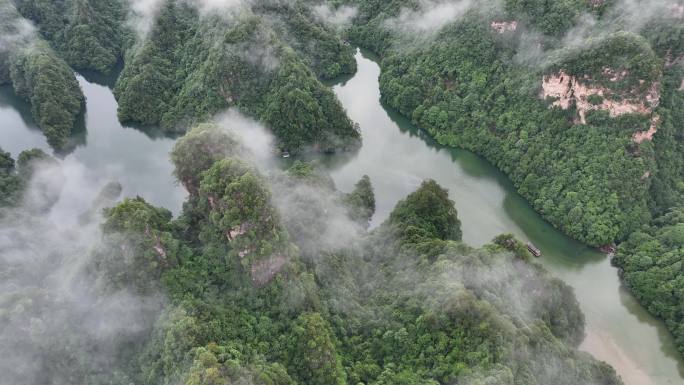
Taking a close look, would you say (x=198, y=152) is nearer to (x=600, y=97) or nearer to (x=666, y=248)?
(x=600, y=97)

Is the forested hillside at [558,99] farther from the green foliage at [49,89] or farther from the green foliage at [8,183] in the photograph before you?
the green foliage at [8,183]

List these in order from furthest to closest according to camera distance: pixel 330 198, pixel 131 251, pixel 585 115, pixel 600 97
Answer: pixel 585 115, pixel 600 97, pixel 330 198, pixel 131 251

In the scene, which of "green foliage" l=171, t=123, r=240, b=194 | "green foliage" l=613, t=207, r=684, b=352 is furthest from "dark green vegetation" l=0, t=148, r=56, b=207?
"green foliage" l=613, t=207, r=684, b=352

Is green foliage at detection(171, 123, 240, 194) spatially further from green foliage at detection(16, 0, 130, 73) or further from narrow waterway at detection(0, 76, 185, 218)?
green foliage at detection(16, 0, 130, 73)

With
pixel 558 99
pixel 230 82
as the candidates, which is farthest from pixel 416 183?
pixel 230 82

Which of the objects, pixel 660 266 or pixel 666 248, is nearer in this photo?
pixel 660 266

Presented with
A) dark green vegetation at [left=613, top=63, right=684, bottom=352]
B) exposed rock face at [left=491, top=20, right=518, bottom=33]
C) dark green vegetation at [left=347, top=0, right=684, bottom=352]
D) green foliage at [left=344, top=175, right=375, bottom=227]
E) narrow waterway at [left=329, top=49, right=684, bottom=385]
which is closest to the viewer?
narrow waterway at [left=329, top=49, right=684, bottom=385]

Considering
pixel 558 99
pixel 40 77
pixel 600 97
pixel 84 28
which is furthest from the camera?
pixel 84 28

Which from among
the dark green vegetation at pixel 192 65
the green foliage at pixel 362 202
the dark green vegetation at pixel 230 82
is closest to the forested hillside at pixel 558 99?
the dark green vegetation at pixel 192 65
